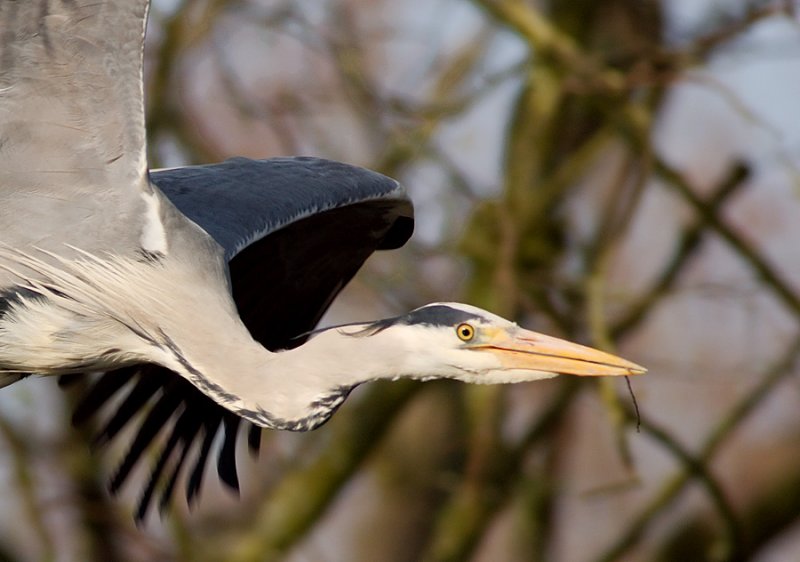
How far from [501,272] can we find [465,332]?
7.59 feet

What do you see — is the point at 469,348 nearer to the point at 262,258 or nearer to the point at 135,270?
the point at 135,270

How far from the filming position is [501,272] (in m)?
6.02

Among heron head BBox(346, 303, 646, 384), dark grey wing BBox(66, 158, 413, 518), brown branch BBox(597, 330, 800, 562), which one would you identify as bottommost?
brown branch BBox(597, 330, 800, 562)

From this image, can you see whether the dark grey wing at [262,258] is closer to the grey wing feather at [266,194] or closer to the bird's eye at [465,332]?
the grey wing feather at [266,194]

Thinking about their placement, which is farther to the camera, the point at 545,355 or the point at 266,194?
the point at 266,194

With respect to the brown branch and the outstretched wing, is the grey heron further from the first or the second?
the brown branch

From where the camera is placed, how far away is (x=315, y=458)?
730 centimetres

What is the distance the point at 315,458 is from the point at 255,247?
272 centimetres

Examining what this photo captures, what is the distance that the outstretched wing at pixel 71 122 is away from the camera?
3523 mm

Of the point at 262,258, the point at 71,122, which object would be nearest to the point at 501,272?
the point at 262,258

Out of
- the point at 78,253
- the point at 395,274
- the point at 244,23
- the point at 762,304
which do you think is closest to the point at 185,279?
the point at 78,253

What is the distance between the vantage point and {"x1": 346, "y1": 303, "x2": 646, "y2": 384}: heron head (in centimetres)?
371

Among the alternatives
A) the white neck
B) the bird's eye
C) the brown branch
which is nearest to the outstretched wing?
the white neck

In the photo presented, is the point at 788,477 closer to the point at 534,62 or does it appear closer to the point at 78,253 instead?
the point at 534,62
